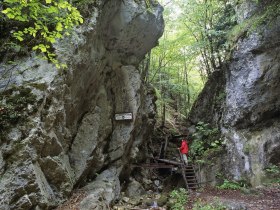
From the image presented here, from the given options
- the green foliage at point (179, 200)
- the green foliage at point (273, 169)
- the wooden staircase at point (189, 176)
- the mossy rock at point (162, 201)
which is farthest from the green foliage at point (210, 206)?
the green foliage at point (273, 169)

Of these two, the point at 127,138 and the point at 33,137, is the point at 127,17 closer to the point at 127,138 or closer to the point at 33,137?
the point at 127,138

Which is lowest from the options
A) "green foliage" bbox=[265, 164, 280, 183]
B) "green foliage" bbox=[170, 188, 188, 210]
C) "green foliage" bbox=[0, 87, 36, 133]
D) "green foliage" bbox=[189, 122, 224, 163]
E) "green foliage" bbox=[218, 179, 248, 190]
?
"green foliage" bbox=[170, 188, 188, 210]

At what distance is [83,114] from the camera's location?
36.1 feet

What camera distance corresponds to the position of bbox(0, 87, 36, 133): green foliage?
266 inches

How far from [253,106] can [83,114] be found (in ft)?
28.5

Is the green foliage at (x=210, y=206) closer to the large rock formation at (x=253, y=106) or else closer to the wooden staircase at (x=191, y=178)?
the wooden staircase at (x=191, y=178)

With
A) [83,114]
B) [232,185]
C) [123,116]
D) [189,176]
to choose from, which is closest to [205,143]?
[189,176]

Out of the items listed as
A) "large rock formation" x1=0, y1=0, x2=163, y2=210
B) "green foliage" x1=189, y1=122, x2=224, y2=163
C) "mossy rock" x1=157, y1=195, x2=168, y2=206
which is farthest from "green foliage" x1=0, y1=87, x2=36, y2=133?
"green foliage" x1=189, y1=122, x2=224, y2=163

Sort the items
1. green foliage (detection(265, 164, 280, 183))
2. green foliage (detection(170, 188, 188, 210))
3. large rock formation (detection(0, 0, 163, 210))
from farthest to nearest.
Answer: green foliage (detection(265, 164, 280, 183))
green foliage (detection(170, 188, 188, 210))
large rock formation (detection(0, 0, 163, 210))

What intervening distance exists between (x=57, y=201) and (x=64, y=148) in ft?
6.07

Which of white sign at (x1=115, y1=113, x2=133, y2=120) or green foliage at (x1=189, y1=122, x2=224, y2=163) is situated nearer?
white sign at (x1=115, y1=113, x2=133, y2=120)

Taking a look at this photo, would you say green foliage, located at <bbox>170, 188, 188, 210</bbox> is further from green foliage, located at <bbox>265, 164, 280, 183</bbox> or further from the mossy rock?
green foliage, located at <bbox>265, 164, 280, 183</bbox>

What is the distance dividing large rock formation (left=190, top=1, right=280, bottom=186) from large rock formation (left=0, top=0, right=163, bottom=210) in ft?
15.7

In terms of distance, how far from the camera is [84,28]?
31.2 feet
